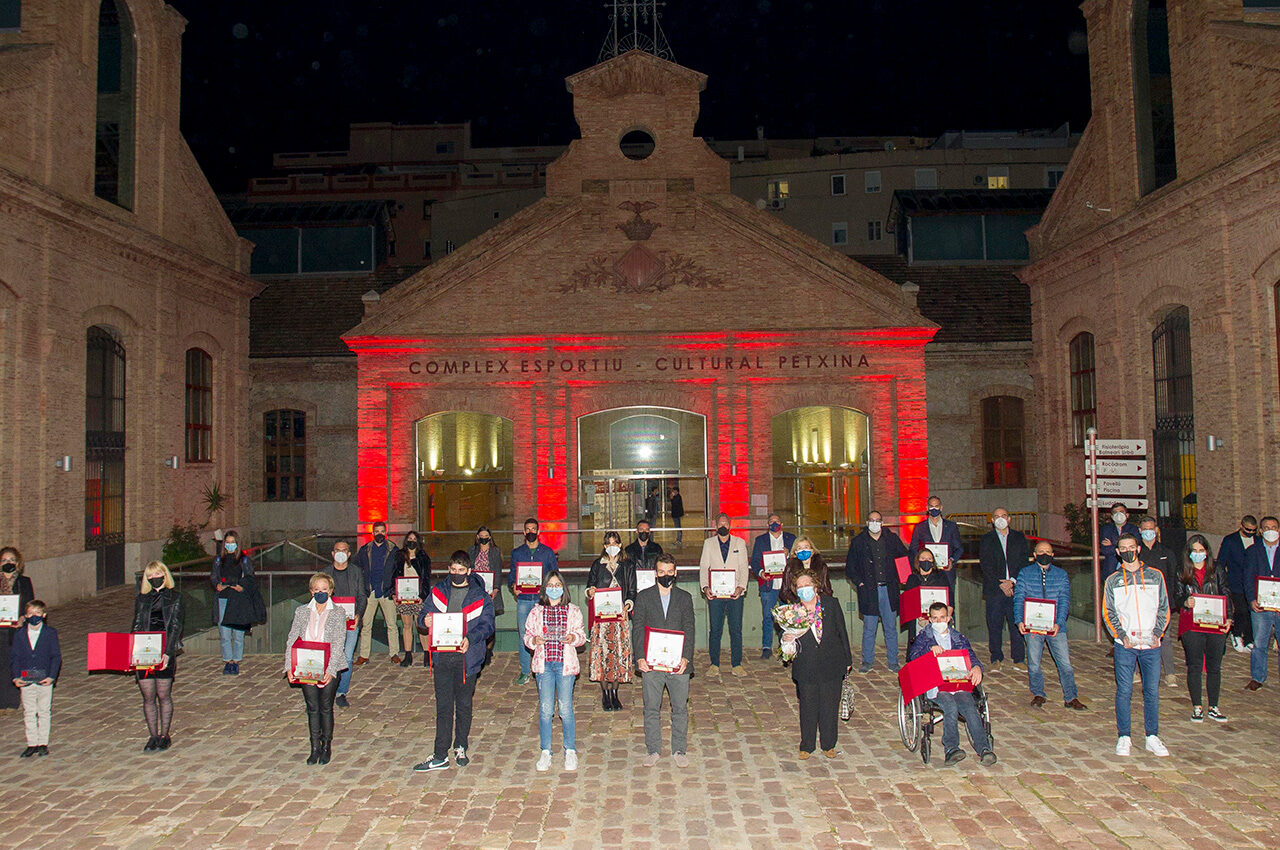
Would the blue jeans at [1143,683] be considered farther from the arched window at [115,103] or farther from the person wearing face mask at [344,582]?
the arched window at [115,103]

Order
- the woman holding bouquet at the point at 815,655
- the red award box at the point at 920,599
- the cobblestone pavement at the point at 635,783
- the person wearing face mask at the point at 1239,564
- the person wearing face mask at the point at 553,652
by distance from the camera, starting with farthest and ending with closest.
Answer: the person wearing face mask at the point at 1239,564 < the red award box at the point at 920,599 < the woman holding bouquet at the point at 815,655 < the person wearing face mask at the point at 553,652 < the cobblestone pavement at the point at 635,783

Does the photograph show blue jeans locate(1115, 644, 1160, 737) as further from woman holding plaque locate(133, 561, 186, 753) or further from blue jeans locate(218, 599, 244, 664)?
blue jeans locate(218, 599, 244, 664)

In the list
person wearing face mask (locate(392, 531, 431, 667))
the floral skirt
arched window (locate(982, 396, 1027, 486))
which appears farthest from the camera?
arched window (locate(982, 396, 1027, 486))

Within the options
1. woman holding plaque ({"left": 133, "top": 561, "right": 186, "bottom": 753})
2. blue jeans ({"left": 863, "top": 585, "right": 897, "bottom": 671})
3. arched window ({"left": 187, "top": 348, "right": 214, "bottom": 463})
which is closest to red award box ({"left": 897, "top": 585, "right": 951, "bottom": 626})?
blue jeans ({"left": 863, "top": 585, "right": 897, "bottom": 671})

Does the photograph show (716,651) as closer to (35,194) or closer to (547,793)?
(547,793)

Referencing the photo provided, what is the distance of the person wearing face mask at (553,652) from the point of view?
8.20 metres

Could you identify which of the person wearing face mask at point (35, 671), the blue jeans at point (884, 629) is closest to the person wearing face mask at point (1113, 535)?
the blue jeans at point (884, 629)

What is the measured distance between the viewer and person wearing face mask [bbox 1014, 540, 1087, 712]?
31.5 ft

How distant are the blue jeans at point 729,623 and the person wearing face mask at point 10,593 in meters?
8.43

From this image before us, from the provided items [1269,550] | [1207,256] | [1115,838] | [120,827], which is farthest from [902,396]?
[120,827]

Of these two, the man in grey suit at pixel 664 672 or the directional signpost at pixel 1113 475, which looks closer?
the man in grey suit at pixel 664 672

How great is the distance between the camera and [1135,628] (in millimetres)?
8320

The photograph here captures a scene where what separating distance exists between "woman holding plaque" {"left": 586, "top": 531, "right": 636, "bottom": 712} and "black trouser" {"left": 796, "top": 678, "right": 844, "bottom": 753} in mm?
2288

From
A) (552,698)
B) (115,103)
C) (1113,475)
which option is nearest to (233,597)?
(552,698)
